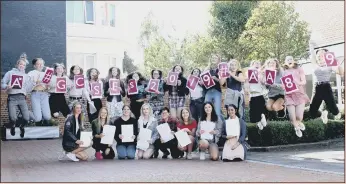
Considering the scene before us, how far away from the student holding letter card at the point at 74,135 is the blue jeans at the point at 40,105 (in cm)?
42

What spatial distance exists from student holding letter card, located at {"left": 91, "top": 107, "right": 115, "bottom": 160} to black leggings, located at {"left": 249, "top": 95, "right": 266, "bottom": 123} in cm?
266

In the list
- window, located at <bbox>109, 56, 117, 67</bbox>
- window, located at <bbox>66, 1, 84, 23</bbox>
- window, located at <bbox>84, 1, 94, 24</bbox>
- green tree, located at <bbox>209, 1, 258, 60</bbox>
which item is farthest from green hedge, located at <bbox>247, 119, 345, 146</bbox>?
window, located at <bbox>109, 56, 117, 67</bbox>

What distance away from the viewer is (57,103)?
332 inches

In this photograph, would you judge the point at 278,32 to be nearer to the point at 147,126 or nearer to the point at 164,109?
the point at 164,109

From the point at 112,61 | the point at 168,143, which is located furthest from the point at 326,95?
the point at 112,61

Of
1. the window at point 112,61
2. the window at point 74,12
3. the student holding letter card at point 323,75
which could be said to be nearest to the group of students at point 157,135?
the student holding letter card at point 323,75

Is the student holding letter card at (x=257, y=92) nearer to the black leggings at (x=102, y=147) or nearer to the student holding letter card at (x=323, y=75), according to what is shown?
the student holding letter card at (x=323, y=75)

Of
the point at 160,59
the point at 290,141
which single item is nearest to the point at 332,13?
the point at 290,141

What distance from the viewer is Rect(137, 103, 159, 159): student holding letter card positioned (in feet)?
27.8

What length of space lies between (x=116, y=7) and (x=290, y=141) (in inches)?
450

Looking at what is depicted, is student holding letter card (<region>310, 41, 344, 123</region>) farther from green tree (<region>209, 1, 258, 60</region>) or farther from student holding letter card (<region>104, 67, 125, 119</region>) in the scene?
green tree (<region>209, 1, 258, 60</region>)

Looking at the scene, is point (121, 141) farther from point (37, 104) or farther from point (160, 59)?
point (160, 59)

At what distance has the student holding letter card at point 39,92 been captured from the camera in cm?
803

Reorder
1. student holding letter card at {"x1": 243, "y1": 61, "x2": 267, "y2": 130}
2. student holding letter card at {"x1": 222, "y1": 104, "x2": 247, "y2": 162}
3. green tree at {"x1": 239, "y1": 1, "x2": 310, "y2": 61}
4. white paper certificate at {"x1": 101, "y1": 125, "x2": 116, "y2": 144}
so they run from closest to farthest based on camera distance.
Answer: student holding letter card at {"x1": 243, "y1": 61, "x2": 267, "y2": 130}, student holding letter card at {"x1": 222, "y1": 104, "x2": 247, "y2": 162}, white paper certificate at {"x1": 101, "y1": 125, "x2": 116, "y2": 144}, green tree at {"x1": 239, "y1": 1, "x2": 310, "y2": 61}
